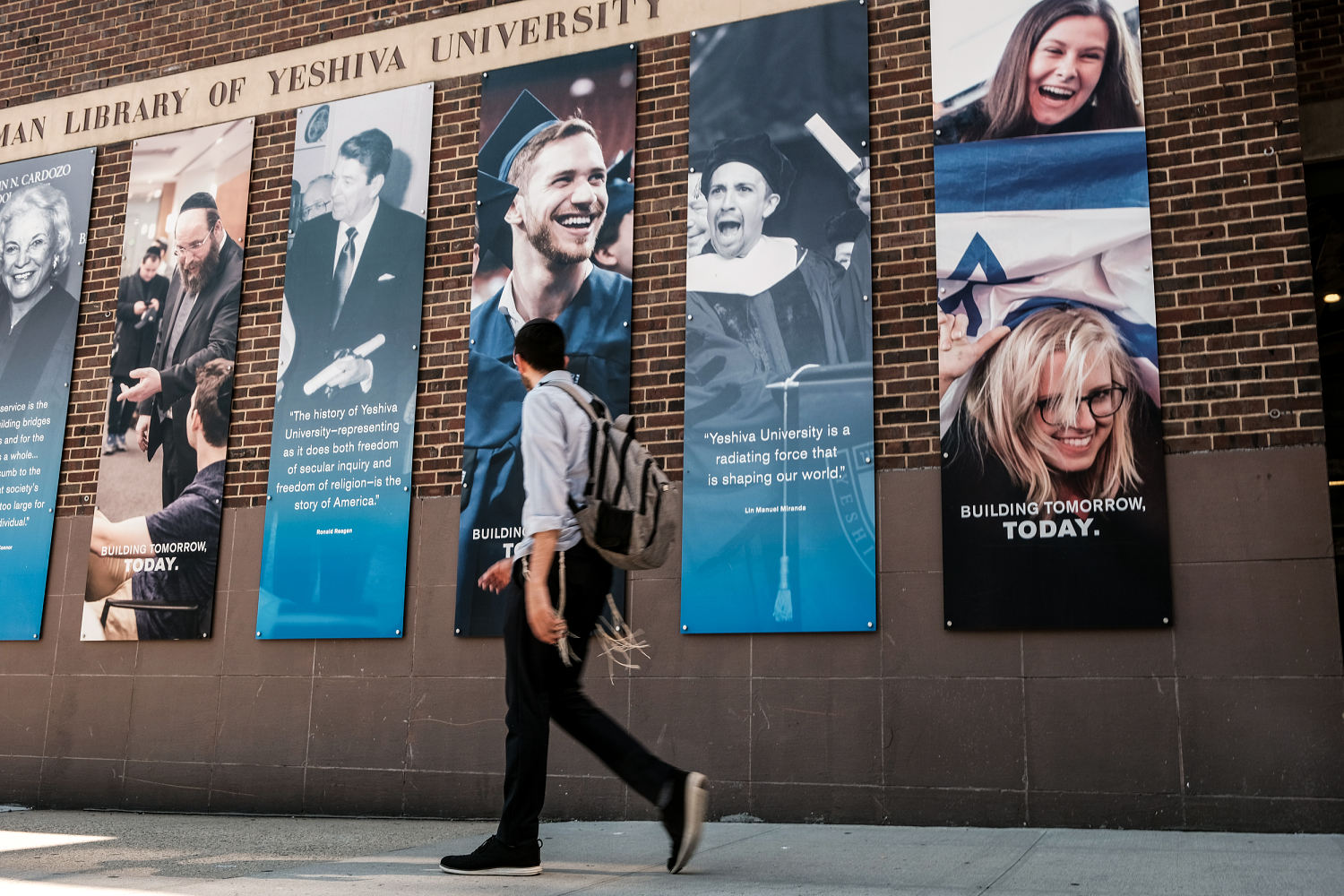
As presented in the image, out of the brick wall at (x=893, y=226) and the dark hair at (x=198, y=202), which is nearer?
the brick wall at (x=893, y=226)

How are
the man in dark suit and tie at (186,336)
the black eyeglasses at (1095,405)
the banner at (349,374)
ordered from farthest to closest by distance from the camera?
1. the man in dark suit and tie at (186,336)
2. the banner at (349,374)
3. the black eyeglasses at (1095,405)

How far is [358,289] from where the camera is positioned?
8219 millimetres

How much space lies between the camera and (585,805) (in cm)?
696

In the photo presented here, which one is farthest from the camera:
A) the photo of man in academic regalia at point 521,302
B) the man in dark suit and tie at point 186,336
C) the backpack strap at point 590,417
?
the man in dark suit and tie at point 186,336

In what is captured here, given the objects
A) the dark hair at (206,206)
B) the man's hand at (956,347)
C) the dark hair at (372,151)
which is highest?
the dark hair at (372,151)

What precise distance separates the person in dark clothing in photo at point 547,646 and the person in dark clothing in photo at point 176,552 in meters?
4.19

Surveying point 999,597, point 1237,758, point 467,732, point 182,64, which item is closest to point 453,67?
point 182,64

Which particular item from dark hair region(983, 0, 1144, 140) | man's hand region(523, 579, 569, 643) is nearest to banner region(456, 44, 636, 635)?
dark hair region(983, 0, 1144, 140)

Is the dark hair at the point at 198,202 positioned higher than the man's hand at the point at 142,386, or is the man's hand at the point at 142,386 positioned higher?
the dark hair at the point at 198,202

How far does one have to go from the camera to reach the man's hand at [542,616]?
4.46m

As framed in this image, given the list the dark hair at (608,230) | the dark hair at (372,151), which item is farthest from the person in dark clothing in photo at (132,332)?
the dark hair at (608,230)

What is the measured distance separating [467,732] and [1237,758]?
13.0ft

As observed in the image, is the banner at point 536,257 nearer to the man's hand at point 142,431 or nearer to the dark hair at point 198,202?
the dark hair at point 198,202

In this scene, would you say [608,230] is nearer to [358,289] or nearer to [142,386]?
[358,289]
